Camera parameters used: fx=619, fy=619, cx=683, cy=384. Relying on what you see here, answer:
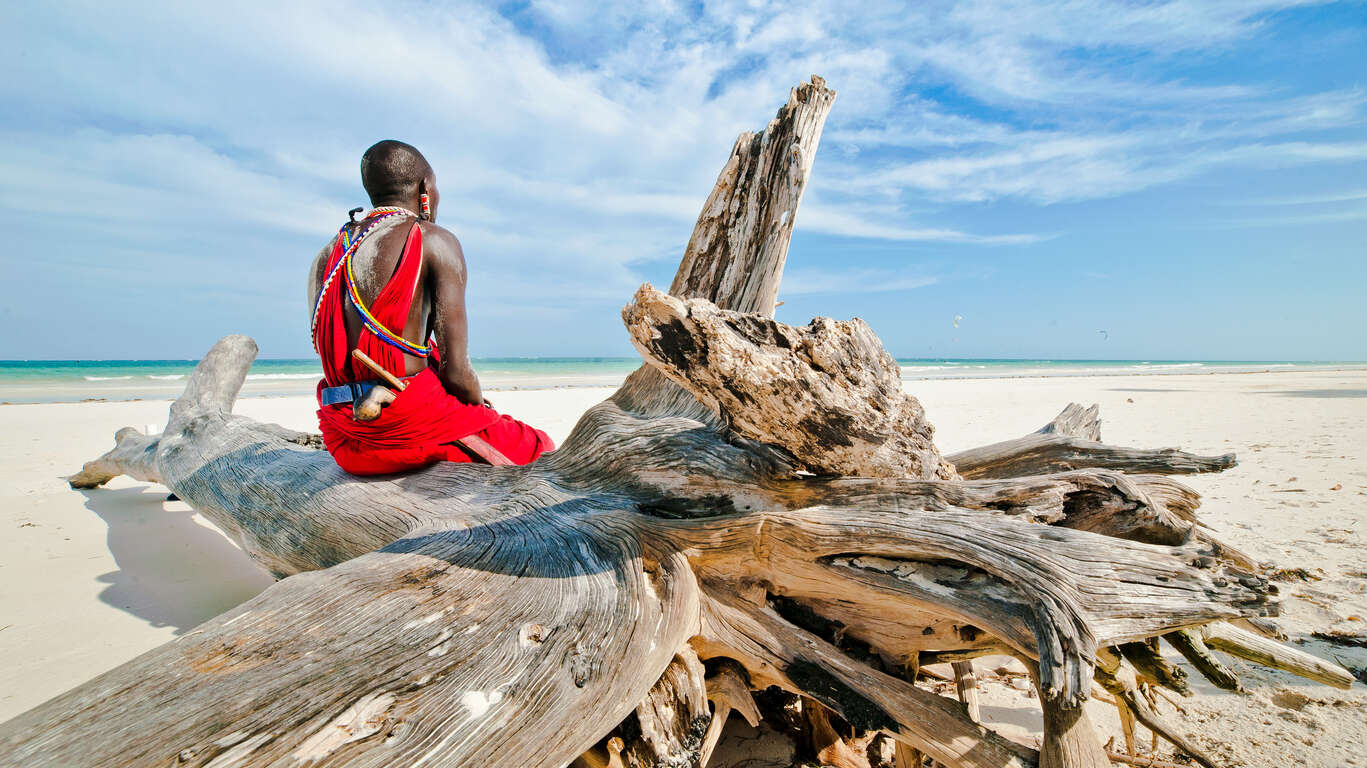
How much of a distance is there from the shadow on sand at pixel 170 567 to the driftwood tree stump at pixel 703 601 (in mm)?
1604

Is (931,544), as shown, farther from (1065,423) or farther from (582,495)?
(1065,423)

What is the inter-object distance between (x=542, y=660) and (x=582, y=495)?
2.55ft

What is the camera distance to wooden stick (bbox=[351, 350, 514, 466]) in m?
2.46

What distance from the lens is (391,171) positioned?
2760 millimetres

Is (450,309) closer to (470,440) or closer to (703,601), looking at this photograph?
(470,440)

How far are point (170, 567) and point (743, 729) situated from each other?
3475 mm

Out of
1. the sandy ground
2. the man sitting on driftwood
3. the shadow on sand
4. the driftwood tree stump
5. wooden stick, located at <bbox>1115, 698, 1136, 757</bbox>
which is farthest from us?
the shadow on sand

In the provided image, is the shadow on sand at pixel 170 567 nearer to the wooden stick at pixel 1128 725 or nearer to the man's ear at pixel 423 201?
the man's ear at pixel 423 201

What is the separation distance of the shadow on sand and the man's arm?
1.67 m

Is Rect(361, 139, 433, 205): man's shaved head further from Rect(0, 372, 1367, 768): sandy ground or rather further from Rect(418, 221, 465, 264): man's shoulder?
Rect(0, 372, 1367, 768): sandy ground

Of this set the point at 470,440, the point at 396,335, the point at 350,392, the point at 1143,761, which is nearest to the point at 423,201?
the point at 396,335

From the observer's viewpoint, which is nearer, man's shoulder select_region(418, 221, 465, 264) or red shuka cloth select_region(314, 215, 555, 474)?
red shuka cloth select_region(314, 215, 555, 474)

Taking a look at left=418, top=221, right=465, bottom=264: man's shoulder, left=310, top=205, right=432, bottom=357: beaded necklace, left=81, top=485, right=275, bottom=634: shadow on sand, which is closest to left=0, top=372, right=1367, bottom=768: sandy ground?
left=81, top=485, right=275, bottom=634: shadow on sand

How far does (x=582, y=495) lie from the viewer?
2145mm
